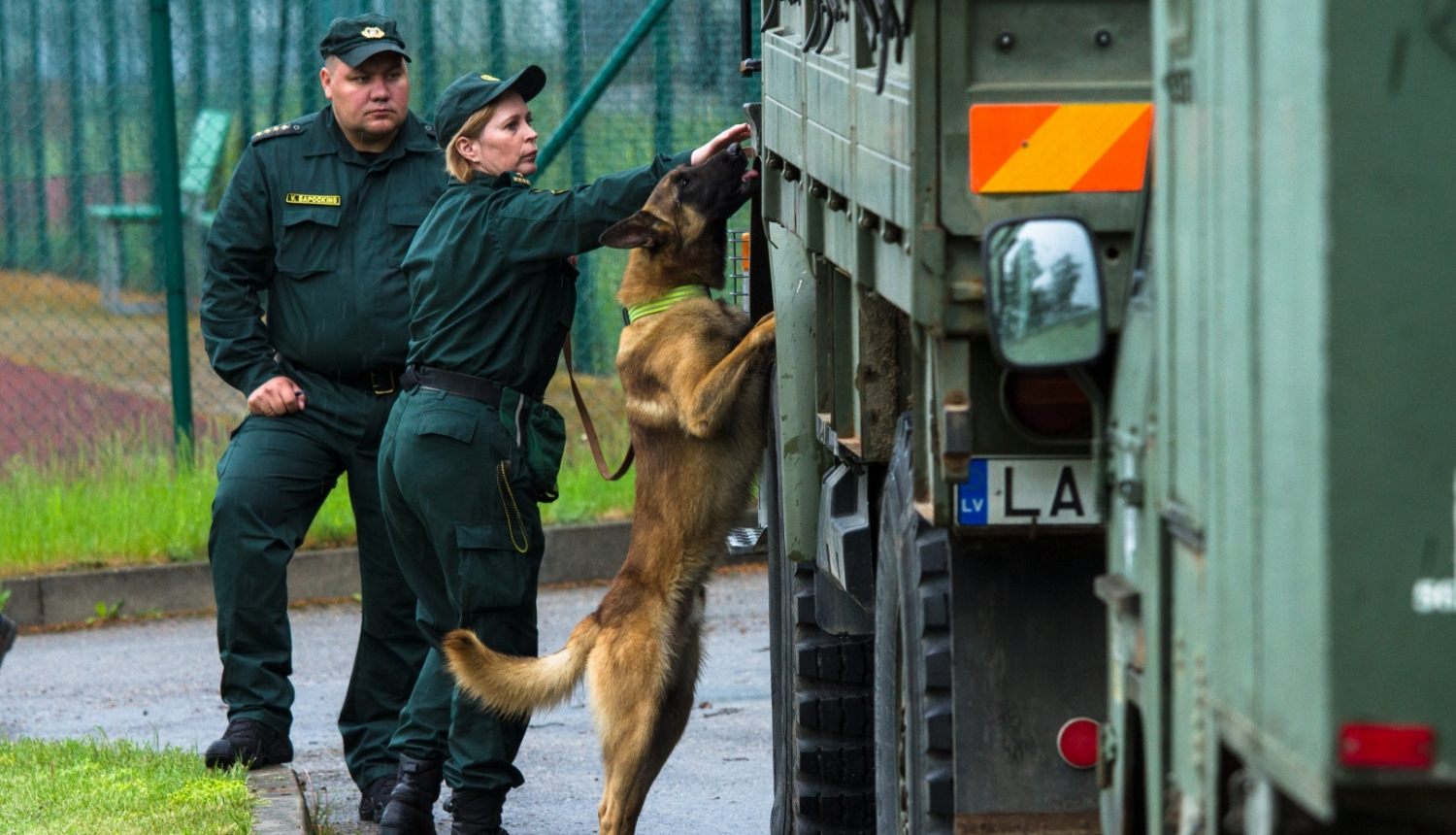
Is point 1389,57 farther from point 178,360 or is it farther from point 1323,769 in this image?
point 178,360

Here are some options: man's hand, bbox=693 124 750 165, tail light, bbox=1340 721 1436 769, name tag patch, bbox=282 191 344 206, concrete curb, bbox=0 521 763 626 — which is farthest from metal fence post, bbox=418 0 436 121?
tail light, bbox=1340 721 1436 769

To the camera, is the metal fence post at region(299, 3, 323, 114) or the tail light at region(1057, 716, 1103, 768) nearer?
the tail light at region(1057, 716, 1103, 768)

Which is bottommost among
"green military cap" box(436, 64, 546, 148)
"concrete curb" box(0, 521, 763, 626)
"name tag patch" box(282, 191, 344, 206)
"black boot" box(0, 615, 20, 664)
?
"concrete curb" box(0, 521, 763, 626)

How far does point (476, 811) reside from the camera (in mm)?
5422

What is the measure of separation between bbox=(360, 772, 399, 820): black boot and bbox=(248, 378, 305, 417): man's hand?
1.19 meters

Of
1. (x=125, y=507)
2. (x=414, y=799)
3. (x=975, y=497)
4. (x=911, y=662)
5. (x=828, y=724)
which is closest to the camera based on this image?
(x=975, y=497)

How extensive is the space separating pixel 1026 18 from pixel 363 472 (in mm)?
3770

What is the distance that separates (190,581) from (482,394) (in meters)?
4.08

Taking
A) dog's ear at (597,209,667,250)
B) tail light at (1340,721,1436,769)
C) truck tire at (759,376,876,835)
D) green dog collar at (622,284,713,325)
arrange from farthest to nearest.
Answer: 1. green dog collar at (622,284,713,325)
2. dog's ear at (597,209,667,250)
3. truck tire at (759,376,876,835)
4. tail light at (1340,721,1436,769)

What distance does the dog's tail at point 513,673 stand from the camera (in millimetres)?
5031

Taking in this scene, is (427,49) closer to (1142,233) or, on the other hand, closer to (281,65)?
(281,65)

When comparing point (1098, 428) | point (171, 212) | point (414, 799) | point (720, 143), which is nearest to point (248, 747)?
point (414, 799)

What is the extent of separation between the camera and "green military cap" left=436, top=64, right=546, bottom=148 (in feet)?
17.7

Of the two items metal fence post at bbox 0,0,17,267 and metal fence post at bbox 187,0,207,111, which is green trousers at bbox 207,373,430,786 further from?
metal fence post at bbox 0,0,17,267
